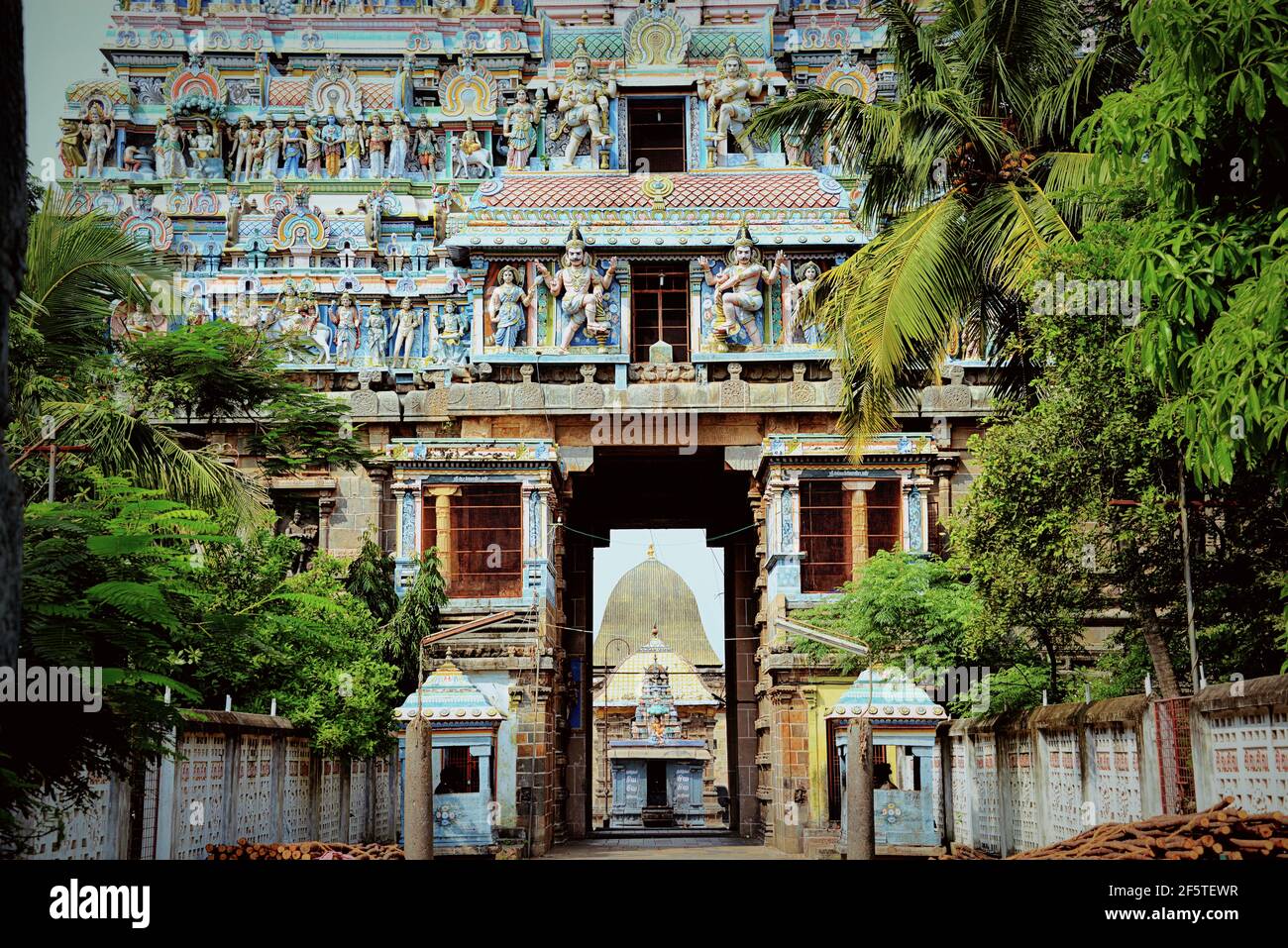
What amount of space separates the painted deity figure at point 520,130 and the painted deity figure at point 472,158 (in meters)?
1.15

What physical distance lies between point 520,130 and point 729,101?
6822 mm

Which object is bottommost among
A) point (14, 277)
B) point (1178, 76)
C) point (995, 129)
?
point (14, 277)

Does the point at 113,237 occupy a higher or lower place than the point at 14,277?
higher

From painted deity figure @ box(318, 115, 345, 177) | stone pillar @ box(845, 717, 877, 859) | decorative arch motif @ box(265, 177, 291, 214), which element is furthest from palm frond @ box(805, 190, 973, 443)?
painted deity figure @ box(318, 115, 345, 177)

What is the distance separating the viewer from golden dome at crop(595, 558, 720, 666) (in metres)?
59.6

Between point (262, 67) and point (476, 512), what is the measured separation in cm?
2085

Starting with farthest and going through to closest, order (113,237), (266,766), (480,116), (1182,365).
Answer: (480,116) → (266,766) → (113,237) → (1182,365)

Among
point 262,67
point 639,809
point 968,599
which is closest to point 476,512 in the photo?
point 968,599

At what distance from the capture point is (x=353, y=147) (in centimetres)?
4134

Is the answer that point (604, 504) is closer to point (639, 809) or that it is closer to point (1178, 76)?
point (639, 809)

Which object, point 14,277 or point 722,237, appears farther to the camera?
point 722,237

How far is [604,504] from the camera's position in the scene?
1489 inches

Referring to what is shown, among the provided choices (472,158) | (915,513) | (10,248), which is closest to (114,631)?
(10,248)

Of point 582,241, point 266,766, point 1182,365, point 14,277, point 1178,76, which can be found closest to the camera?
point 14,277
